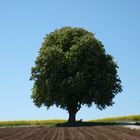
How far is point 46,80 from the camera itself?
257ft

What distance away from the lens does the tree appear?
255 ft

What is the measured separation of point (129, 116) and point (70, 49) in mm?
25679

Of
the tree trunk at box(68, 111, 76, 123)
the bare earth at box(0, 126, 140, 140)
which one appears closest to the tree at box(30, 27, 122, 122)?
the tree trunk at box(68, 111, 76, 123)

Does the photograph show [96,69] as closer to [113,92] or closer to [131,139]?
[113,92]

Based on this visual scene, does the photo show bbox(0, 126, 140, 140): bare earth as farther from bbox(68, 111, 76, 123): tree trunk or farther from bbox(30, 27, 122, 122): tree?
bbox(68, 111, 76, 123): tree trunk

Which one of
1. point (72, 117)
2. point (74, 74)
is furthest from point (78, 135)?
point (72, 117)

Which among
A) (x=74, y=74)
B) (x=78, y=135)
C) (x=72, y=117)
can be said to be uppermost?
(x=74, y=74)

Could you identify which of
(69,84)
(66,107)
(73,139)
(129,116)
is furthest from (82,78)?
(73,139)

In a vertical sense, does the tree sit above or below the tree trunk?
above

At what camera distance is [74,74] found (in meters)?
78.2

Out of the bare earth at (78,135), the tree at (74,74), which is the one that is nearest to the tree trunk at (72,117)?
the tree at (74,74)

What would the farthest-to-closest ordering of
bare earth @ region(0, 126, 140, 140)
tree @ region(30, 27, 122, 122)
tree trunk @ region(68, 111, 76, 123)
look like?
tree trunk @ region(68, 111, 76, 123), tree @ region(30, 27, 122, 122), bare earth @ region(0, 126, 140, 140)

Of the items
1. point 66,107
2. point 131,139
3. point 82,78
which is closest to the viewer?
point 131,139

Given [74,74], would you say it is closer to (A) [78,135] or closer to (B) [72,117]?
(B) [72,117]
